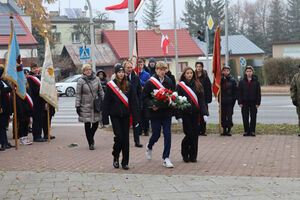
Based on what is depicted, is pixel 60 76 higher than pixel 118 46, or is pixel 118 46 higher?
pixel 118 46

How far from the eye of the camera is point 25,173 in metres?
7.92

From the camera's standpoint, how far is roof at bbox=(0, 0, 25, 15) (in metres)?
47.5

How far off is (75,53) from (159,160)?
44870 mm

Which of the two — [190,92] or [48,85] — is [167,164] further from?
[48,85]

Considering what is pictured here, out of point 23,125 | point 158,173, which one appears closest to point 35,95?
point 23,125

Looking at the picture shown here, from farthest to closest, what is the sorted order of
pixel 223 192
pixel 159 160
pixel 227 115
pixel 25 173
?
pixel 227 115
pixel 159 160
pixel 25 173
pixel 223 192

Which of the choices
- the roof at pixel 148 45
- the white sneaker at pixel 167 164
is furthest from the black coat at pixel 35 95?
the roof at pixel 148 45

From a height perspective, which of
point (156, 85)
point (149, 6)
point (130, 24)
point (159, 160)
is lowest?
point (159, 160)

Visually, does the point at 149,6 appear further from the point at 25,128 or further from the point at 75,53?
the point at 25,128

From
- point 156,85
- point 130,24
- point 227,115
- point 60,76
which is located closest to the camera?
point 156,85

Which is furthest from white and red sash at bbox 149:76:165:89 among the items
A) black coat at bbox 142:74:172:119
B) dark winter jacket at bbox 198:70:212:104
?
dark winter jacket at bbox 198:70:212:104

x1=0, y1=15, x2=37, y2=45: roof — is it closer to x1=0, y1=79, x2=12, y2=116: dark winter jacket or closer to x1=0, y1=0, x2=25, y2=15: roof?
x1=0, y1=0, x2=25, y2=15: roof

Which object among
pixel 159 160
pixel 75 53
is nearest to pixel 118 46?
pixel 75 53

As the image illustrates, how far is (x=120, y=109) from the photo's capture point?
8227mm
